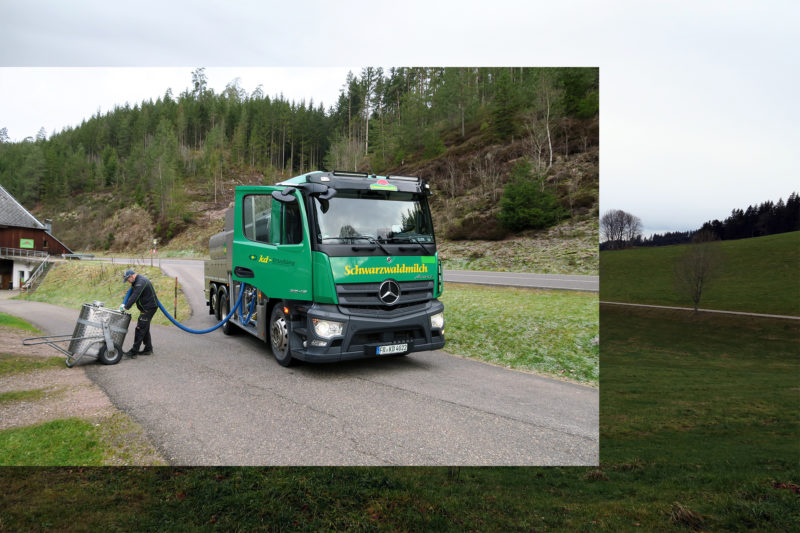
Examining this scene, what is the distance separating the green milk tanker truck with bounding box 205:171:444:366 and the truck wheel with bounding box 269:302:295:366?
0.02 meters

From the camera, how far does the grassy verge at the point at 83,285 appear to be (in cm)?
709

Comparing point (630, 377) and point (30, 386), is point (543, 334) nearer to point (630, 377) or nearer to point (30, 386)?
point (630, 377)

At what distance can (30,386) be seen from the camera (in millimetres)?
4379

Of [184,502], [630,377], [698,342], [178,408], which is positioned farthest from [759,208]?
[178,408]

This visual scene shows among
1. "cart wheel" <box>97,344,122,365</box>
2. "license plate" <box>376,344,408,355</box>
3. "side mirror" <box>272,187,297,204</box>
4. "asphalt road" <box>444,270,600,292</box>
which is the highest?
"side mirror" <box>272,187,297,204</box>

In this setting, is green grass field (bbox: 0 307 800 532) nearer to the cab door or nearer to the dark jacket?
the cab door

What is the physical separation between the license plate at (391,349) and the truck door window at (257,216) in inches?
102

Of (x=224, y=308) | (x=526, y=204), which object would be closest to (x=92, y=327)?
(x=224, y=308)

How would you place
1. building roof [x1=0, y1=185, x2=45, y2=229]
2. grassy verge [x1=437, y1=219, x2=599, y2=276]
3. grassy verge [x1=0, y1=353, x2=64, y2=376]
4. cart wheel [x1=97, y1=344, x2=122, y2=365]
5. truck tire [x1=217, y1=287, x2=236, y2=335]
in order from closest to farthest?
grassy verge [x1=0, y1=353, x2=64, y2=376]
building roof [x1=0, y1=185, x2=45, y2=229]
cart wheel [x1=97, y1=344, x2=122, y2=365]
grassy verge [x1=437, y1=219, x2=599, y2=276]
truck tire [x1=217, y1=287, x2=236, y2=335]

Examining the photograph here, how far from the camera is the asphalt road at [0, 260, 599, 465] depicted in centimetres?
333

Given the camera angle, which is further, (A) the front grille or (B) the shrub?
(B) the shrub

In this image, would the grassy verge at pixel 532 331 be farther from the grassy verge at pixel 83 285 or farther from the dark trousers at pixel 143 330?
the grassy verge at pixel 83 285

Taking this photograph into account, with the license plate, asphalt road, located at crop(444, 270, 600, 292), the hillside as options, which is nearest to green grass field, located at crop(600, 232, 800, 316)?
the hillside

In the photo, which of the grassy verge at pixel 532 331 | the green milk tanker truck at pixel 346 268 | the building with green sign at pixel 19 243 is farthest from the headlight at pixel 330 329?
the building with green sign at pixel 19 243
